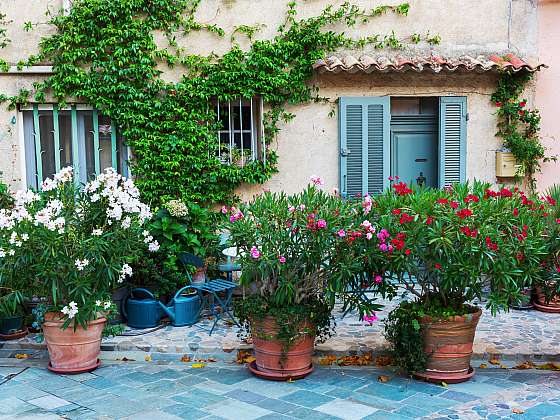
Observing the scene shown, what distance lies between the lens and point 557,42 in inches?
366

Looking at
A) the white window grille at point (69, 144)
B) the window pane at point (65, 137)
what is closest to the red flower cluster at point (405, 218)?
the white window grille at point (69, 144)

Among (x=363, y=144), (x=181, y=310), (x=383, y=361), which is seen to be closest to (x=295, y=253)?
(x=383, y=361)

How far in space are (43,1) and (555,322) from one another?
805 centimetres

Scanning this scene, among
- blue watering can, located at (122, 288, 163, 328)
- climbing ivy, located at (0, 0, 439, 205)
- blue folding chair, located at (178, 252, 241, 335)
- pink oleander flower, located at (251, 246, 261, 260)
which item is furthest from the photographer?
climbing ivy, located at (0, 0, 439, 205)

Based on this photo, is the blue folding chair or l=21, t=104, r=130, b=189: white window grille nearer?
the blue folding chair

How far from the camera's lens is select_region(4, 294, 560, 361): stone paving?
6.73 m

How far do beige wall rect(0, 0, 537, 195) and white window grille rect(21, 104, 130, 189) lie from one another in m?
0.32

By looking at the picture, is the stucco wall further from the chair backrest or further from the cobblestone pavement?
the cobblestone pavement

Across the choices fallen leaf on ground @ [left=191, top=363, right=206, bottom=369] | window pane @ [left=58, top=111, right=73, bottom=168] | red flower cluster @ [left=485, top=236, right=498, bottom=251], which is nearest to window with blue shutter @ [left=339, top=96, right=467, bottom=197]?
fallen leaf on ground @ [left=191, top=363, right=206, bottom=369]

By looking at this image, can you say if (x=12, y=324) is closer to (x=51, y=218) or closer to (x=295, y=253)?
(x=51, y=218)

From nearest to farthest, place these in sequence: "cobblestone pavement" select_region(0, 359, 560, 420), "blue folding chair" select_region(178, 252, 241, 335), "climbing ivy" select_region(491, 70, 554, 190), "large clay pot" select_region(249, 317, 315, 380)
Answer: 1. "cobblestone pavement" select_region(0, 359, 560, 420)
2. "large clay pot" select_region(249, 317, 315, 380)
3. "blue folding chair" select_region(178, 252, 241, 335)
4. "climbing ivy" select_region(491, 70, 554, 190)

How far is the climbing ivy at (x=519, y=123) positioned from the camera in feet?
29.9

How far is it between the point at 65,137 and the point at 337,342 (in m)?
5.03

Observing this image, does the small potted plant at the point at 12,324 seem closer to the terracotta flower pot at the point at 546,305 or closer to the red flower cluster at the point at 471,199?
the red flower cluster at the point at 471,199
